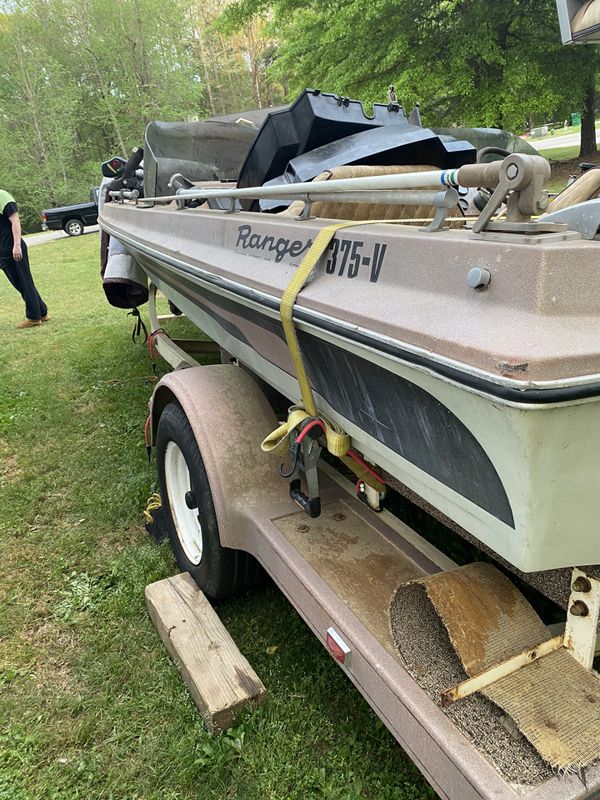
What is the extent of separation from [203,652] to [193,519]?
0.70 metres

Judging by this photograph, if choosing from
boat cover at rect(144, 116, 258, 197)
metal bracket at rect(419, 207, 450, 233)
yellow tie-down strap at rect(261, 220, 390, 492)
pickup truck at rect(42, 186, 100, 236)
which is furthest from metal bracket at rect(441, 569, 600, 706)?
pickup truck at rect(42, 186, 100, 236)

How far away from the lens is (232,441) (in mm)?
2250

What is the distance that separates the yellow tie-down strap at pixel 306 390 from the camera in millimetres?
1693

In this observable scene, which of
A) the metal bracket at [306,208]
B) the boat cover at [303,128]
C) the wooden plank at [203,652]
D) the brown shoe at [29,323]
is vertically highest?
the boat cover at [303,128]

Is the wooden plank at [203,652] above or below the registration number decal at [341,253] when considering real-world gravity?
below

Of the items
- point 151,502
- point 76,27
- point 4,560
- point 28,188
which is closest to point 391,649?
point 151,502

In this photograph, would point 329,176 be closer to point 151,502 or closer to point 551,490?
point 551,490

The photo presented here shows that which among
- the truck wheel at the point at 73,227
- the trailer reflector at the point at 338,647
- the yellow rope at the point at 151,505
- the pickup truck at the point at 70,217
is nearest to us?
the trailer reflector at the point at 338,647

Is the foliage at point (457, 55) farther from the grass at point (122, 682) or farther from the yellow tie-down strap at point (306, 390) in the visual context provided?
the yellow tie-down strap at point (306, 390)

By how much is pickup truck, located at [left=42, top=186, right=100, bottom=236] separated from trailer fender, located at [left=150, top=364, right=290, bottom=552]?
19435 mm

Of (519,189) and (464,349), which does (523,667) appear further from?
(519,189)

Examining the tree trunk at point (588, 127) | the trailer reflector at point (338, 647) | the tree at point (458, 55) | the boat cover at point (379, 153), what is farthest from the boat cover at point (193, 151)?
the tree trunk at point (588, 127)

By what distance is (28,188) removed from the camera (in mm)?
27094

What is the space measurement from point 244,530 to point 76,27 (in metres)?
33.1
